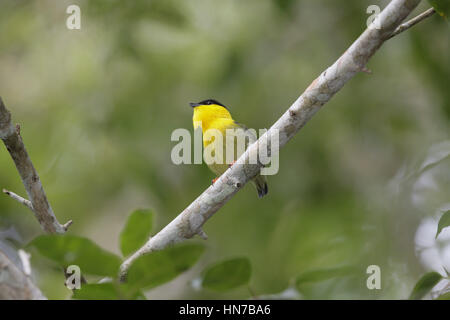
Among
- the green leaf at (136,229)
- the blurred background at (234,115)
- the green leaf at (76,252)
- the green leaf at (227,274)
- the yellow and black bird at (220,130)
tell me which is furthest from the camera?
the blurred background at (234,115)

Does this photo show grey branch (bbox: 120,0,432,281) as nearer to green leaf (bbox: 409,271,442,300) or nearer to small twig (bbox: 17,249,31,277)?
small twig (bbox: 17,249,31,277)

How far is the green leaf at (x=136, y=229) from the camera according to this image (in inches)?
46.2

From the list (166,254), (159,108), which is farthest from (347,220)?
(166,254)

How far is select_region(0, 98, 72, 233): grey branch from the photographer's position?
5.14ft

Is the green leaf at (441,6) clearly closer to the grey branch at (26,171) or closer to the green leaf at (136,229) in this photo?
the green leaf at (136,229)

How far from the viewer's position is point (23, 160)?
5.40ft

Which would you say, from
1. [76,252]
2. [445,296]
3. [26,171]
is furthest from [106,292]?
[445,296]

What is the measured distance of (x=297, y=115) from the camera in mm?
1748

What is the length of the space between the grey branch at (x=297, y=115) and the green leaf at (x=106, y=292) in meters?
0.15

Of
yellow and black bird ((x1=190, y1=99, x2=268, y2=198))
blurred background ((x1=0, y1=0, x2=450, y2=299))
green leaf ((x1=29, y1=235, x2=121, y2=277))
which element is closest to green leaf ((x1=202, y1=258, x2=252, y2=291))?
green leaf ((x1=29, y1=235, x2=121, y2=277))

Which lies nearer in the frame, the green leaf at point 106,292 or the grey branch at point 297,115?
the green leaf at point 106,292

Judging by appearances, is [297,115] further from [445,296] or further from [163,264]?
[163,264]

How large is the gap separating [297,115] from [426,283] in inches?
Result: 26.6

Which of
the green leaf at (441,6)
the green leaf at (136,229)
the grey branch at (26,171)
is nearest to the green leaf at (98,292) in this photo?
the green leaf at (136,229)
